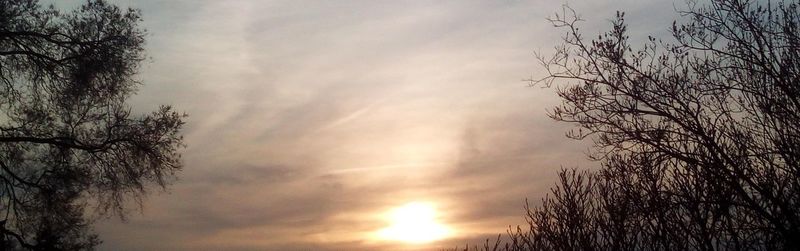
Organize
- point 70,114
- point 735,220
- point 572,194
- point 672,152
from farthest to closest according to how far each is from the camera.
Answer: point 70,114 < point 572,194 < point 672,152 < point 735,220

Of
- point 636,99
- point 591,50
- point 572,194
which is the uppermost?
point 591,50

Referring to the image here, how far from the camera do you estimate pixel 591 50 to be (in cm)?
1316

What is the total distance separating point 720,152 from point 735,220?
1.11m

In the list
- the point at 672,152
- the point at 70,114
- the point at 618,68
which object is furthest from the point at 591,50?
the point at 70,114

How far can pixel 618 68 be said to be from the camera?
1279 cm

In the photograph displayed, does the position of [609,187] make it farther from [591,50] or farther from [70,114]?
[70,114]

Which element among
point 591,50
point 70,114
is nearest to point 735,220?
point 591,50

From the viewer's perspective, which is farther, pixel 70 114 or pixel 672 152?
pixel 70 114

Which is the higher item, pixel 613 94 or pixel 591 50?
pixel 591 50

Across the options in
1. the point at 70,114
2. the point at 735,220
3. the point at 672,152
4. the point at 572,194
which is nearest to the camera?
the point at 735,220

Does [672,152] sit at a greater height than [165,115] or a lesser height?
lesser

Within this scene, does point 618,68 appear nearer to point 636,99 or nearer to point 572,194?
point 636,99

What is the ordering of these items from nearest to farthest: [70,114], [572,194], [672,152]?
1. [672,152]
2. [572,194]
3. [70,114]

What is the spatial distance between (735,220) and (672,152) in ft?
4.80
